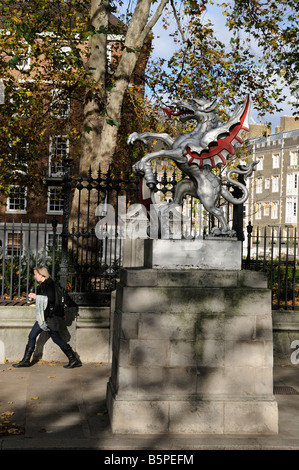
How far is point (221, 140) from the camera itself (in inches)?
296

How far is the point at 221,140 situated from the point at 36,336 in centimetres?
482

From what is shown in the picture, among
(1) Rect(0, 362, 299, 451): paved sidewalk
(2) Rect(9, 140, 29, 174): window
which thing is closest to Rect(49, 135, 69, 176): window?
(2) Rect(9, 140, 29, 174): window

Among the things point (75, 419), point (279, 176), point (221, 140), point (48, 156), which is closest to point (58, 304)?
point (75, 419)

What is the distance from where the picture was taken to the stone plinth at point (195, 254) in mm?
7045

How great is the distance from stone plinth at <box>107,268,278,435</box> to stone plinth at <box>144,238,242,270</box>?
23cm

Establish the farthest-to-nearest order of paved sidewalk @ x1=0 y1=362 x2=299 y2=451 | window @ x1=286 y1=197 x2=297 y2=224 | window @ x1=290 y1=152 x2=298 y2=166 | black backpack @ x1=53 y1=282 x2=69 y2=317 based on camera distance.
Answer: window @ x1=290 y1=152 x2=298 y2=166, window @ x1=286 y1=197 x2=297 y2=224, black backpack @ x1=53 y1=282 x2=69 y2=317, paved sidewalk @ x1=0 y1=362 x2=299 y2=451

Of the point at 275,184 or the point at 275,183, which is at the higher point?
the point at 275,183

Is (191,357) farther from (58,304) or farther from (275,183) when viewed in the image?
(275,183)

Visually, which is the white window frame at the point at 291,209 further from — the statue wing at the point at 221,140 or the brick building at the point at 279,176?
the statue wing at the point at 221,140

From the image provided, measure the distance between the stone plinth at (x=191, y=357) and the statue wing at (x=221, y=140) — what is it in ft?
4.92

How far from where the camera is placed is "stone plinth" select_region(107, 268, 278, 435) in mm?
6602

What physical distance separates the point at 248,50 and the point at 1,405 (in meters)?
16.3

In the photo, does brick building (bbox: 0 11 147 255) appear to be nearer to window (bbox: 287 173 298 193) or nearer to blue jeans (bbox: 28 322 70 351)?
blue jeans (bbox: 28 322 70 351)

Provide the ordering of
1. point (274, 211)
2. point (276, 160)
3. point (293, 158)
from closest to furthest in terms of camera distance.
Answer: point (293, 158)
point (274, 211)
point (276, 160)
